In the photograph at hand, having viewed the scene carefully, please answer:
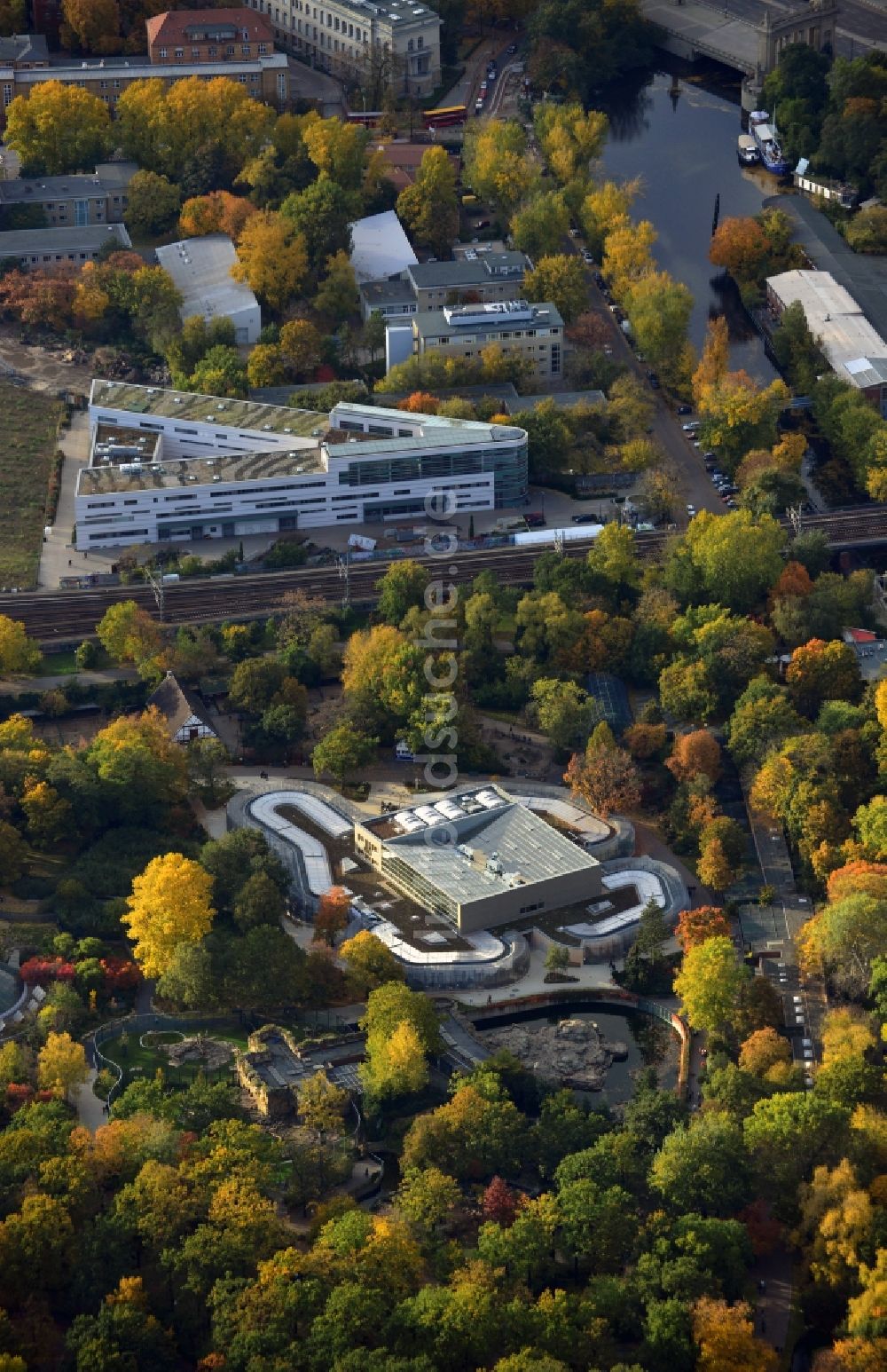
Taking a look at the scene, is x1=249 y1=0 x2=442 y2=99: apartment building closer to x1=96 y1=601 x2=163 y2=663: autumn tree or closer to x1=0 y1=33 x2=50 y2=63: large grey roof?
x1=0 y1=33 x2=50 y2=63: large grey roof

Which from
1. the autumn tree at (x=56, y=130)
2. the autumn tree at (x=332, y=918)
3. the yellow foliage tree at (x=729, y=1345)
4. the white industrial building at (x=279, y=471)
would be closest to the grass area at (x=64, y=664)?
the white industrial building at (x=279, y=471)

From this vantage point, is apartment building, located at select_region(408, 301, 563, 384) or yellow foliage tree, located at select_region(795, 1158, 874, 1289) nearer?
yellow foliage tree, located at select_region(795, 1158, 874, 1289)

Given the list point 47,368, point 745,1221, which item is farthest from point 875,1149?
point 47,368

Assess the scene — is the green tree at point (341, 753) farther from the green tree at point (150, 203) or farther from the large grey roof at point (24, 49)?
the large grey roof at point (24, 49)

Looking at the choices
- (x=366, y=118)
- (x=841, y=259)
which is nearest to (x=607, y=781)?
(x=841, y=259)

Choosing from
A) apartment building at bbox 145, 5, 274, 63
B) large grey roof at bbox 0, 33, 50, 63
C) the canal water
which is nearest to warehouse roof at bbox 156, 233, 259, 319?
apartment building at bbox 145, 5, 274, 63

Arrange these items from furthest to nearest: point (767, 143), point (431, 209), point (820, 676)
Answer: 1. point (767, 143)
2. point (431, 209)
3. point (820, 676)

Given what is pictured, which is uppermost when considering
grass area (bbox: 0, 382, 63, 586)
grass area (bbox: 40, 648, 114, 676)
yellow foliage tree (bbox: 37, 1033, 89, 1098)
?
yellow foliage tree (bbox: 37, 1033, 89, 1098)

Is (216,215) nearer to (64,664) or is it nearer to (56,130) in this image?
(56,130)
